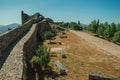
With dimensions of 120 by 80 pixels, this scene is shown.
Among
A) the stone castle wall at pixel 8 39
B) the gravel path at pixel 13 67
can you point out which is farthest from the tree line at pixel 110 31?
the gravel path at pixel 13 67

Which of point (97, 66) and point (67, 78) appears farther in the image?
point (97, 66)

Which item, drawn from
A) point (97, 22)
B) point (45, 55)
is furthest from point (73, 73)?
point (97, 22)

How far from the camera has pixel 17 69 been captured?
10.2 m

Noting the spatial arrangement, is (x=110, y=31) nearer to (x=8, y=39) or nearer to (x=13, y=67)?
(x=8, y=39)

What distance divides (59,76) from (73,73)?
1.49m

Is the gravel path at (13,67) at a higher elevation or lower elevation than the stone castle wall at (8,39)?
lower

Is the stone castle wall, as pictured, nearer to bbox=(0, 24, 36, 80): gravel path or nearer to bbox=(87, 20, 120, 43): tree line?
bbox=(0, 24, 36, 80): gravel path

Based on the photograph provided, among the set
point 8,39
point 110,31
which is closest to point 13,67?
point 8,39

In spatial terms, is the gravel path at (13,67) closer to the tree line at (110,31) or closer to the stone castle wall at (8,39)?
the stone castle wall at (8,39)

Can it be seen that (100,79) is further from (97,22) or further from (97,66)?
(97,22)

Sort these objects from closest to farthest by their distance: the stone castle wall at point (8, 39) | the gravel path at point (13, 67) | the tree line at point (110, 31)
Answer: the gravel path at point (13, 67)
the stone castle wall at point (8, 39)
the tree line at point (110, 31)

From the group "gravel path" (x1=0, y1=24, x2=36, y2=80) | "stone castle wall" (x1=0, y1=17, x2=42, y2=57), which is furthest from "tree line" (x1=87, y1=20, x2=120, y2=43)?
"gravel path" (x1=0, y1=24, x2=36, y2=80)

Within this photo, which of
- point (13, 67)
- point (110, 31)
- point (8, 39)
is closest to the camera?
point (13, 67)

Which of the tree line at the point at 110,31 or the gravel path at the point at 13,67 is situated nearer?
the gravel path at the point at 13,67
